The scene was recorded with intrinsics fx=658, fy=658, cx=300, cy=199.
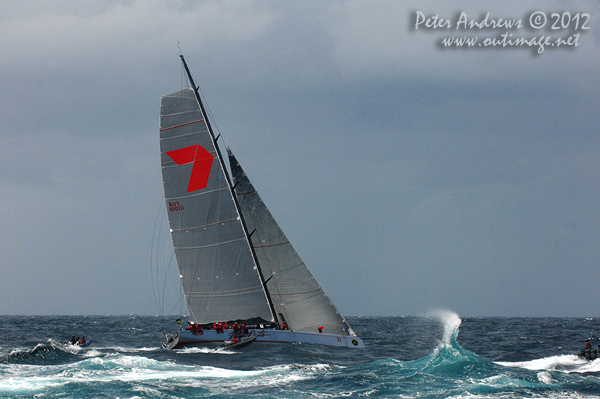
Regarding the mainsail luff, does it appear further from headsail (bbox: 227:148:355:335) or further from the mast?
headsail (bbox: 227:148:355:335)

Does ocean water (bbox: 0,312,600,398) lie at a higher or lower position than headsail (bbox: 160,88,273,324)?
lower

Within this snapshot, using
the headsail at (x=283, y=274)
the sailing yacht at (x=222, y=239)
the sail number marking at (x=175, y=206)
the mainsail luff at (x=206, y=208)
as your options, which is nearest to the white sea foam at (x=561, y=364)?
the headsail at (x=283, y=274)

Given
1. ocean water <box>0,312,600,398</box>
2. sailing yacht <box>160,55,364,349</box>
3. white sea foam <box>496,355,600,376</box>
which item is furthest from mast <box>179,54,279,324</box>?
white sea foam <box>496,355,600,376</box>

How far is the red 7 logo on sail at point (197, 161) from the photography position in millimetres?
42656

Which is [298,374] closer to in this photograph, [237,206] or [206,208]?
[237,206]

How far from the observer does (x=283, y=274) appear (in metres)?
42.5

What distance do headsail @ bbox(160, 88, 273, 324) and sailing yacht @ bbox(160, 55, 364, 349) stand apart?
0.21ft

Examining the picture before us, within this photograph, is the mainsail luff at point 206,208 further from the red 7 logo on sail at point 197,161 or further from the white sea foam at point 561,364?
the white sea foam at point 561,364

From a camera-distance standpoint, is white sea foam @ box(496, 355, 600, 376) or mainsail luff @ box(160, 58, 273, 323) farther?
mainsail luff @ box(160, 58, 273, 323)

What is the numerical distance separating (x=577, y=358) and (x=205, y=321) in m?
23.2

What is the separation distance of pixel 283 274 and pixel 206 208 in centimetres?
657

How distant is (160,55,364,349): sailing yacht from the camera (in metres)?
42.0

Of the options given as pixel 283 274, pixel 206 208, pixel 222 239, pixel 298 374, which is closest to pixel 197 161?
pixel 206 208

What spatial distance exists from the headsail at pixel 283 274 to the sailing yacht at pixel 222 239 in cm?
6
